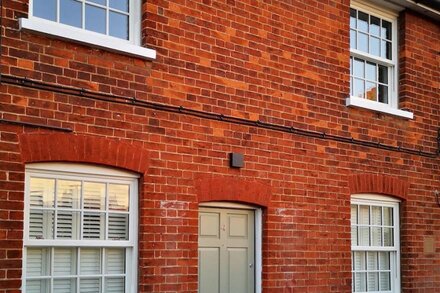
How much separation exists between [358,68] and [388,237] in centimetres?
271

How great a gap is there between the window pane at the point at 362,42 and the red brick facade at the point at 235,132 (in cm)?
61

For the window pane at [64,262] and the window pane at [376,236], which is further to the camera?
the window pane at [376,236]

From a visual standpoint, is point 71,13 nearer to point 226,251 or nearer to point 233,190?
point 233,190

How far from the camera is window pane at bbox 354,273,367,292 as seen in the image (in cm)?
1080

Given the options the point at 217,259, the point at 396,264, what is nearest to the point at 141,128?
the point at 217,259

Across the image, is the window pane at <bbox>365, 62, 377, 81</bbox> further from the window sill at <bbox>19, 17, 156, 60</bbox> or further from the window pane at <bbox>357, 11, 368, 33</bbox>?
the window sill at <bbox>19, 17, 156, 60</bbox>

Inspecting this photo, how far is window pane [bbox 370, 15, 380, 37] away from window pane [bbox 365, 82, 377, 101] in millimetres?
836

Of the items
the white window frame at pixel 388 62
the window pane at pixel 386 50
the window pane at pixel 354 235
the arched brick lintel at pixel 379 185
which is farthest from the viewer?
the window pane at pixel 386 50

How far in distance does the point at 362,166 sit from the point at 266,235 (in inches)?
90.3

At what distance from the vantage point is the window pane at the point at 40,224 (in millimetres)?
7246

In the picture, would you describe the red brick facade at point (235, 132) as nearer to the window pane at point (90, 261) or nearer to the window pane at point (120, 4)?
the window pane at point (120, 4)

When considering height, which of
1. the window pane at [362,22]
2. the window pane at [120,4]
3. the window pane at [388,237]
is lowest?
the window pane at [388,237]

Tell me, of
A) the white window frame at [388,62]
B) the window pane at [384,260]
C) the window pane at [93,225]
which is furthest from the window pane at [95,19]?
the window pane at [384,260]

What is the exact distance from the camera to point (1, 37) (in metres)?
7.00
